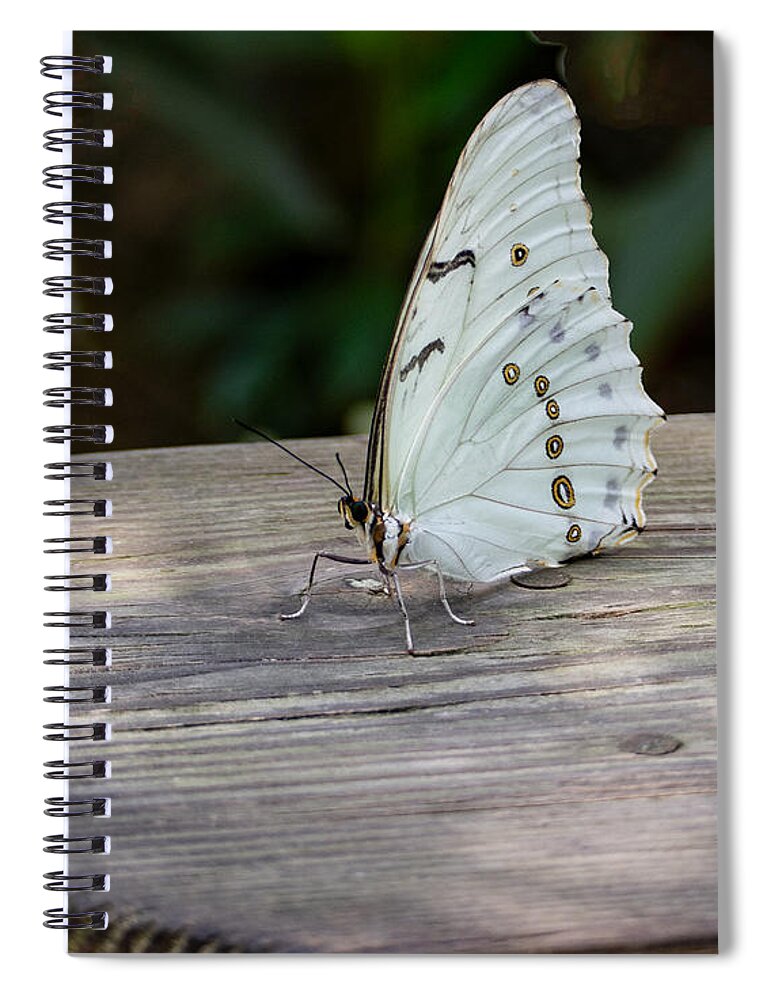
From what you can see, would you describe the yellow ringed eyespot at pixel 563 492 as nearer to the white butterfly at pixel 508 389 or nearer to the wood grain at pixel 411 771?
the white butterfly at pixel 508 389

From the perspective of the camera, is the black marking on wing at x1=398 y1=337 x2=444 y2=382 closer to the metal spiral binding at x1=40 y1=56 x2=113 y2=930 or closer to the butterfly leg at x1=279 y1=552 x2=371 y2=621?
the butterfly leg at x1=279 y1=552 x2=371 y2=621

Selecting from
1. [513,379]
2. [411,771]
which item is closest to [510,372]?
[513,379]

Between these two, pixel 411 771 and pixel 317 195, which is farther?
pixel 317 195

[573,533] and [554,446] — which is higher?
[554,446]

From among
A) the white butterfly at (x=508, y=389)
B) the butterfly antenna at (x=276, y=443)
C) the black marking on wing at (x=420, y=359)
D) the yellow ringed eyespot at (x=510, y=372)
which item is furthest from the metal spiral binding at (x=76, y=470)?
the yellow ringed eyespot at (x=510, y=372)

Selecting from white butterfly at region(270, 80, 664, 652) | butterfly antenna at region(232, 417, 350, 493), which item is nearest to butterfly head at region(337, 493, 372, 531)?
white butterfly at region(270, 80, 664, 652)

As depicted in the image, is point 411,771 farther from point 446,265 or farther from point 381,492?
point 446,265
